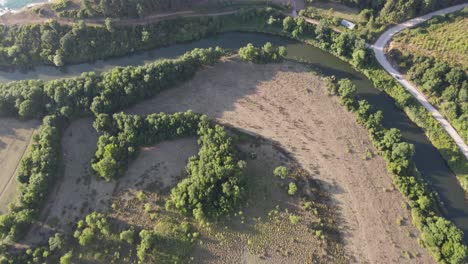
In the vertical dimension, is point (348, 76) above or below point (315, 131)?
above

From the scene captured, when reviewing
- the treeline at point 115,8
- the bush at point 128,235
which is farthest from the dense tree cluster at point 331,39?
the bush at point 128,235

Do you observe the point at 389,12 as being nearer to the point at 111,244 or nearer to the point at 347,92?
the point at 347,92

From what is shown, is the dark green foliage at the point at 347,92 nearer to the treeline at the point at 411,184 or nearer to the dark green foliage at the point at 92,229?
the treeline at the point at 411,184

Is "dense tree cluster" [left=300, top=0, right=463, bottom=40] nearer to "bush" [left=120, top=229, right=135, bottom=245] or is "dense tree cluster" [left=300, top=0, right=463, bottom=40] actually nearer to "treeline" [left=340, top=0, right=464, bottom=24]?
"treeline" [left=340, top=0, right=464, bottom=24]

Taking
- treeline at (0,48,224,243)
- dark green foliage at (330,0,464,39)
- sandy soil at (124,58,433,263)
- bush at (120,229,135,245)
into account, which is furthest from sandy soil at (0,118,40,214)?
dark green foliage at (330,0,464,39)

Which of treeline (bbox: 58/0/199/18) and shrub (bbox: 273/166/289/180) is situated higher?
treeline (bbox: 58/0/199/18)

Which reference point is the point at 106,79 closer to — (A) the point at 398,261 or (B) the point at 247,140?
(B) the point at 247,140

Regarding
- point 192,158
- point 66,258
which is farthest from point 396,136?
point 66,258
